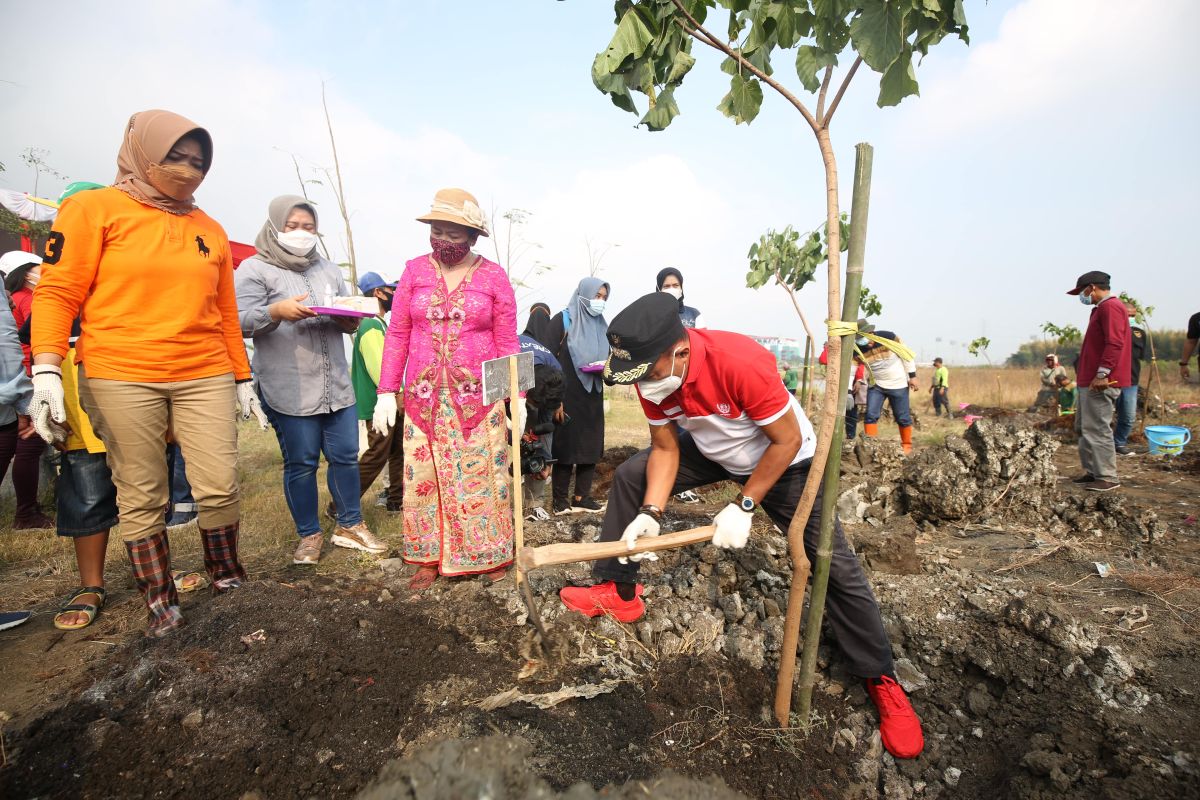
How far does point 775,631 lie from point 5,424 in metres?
4.52

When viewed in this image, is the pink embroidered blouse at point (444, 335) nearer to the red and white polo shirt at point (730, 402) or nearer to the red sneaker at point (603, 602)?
the red sneaker at point (603, 602)

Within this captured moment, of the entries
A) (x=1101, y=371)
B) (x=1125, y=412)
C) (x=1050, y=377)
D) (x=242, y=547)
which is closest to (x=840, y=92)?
(x=242, y=547)

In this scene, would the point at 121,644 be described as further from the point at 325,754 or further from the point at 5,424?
the point at 5,424

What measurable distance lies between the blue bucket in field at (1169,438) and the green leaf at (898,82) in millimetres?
7050

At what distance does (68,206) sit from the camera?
2.24 m

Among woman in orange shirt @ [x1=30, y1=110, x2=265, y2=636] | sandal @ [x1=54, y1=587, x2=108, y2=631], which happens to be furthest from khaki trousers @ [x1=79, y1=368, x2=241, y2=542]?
sandal @ [x1=54, y1=587, x2=108, y2=631]

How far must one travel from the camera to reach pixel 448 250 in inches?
120

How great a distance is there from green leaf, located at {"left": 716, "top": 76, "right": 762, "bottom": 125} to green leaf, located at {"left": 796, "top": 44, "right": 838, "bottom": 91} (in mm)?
127

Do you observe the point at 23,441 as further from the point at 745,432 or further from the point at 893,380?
the point at 893,380

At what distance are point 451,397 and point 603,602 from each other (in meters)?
1.32

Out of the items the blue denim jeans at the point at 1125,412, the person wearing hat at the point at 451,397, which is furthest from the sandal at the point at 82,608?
the blue denim jeans at the point at 1125,412

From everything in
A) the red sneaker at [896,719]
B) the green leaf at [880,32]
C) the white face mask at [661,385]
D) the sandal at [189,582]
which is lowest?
the red sneaker at [896,719]

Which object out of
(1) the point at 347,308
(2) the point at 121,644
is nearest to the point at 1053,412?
(1) the point at 347,308

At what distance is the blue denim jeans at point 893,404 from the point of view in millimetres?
6969
